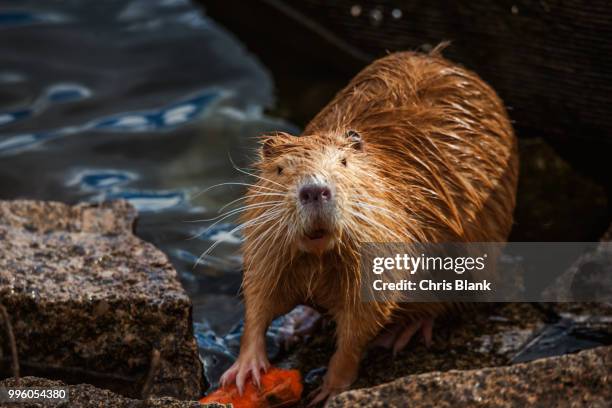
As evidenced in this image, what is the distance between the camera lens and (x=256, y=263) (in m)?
3.87

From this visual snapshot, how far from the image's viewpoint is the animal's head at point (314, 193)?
11.1ft

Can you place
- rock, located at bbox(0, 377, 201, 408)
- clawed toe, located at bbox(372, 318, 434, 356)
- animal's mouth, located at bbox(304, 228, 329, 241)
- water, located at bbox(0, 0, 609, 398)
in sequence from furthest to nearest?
water, located at bbox(0, 0, 609, 398) → clawed toe, located at bbox(372, 318, 434, 356) → animal's mouth, located at bbox(304, 228, 329, 241) → rock, located at bbox(0, 377, 201, 408)

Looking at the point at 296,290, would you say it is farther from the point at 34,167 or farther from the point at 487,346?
the point at 34,167

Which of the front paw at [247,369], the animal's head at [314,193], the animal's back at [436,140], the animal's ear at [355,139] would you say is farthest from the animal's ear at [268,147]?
the front paw at [247,369]

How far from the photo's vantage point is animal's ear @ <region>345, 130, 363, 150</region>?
3795mm

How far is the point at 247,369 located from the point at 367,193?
80 cm

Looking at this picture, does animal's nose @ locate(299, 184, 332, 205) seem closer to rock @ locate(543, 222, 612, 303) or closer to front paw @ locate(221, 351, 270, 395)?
front paw @ locate(221, 351, 270, 395)

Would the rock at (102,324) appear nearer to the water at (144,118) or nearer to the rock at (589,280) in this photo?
the water at (144,118)

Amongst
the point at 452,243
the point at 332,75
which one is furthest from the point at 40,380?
the point at 332,75

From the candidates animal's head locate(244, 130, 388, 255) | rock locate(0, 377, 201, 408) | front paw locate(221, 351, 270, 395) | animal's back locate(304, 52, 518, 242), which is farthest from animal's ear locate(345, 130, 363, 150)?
rock locate(0, 377, 201, 408)

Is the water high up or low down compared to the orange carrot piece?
up

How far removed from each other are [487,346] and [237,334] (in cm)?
102

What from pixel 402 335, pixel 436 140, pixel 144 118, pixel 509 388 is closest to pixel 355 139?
pixel 436 140

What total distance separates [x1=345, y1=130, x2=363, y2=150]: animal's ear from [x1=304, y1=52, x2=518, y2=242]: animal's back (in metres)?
0.10
